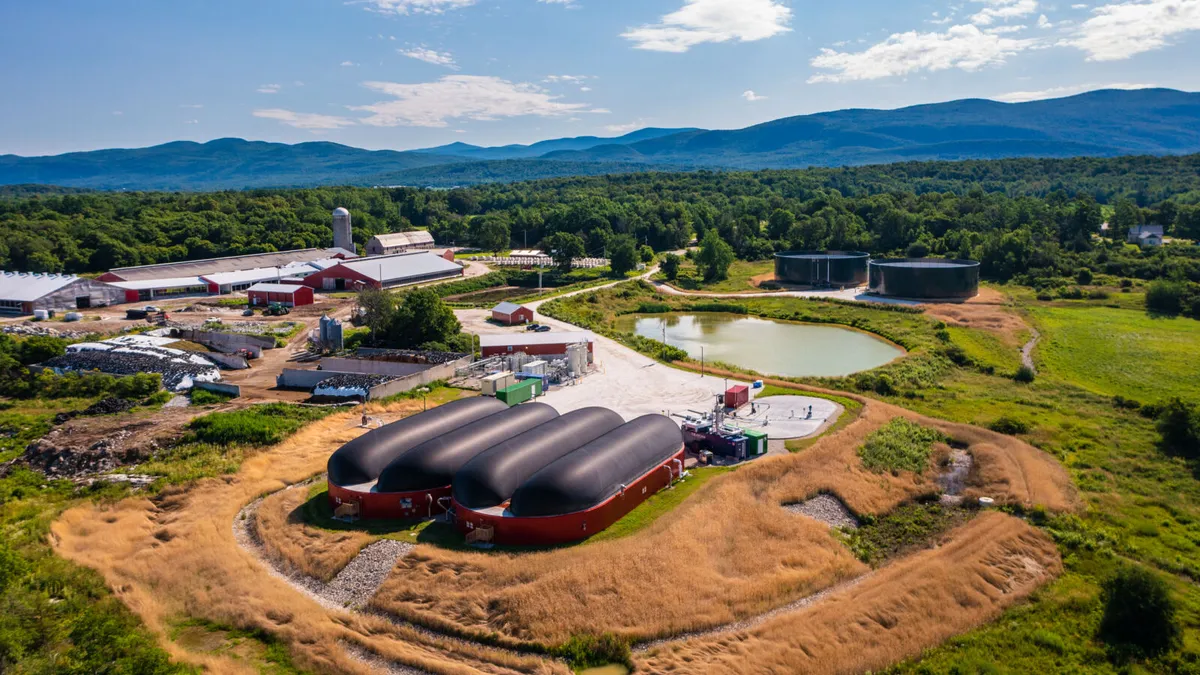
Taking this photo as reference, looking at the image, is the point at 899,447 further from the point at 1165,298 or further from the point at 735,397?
the point at 1165,298

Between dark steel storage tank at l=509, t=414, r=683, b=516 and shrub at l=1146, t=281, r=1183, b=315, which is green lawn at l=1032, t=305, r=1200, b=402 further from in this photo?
dark steel storage tank at l=509, t=414, r=683, b=516

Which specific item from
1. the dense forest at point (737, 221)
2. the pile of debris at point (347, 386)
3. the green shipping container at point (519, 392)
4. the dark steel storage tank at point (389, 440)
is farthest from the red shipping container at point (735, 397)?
the dense forest at point (737, 221)

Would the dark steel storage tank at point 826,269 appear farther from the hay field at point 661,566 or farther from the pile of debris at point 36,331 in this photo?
the pile of debris at point 36,331

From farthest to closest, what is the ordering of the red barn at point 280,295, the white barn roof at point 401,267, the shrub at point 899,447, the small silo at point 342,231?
the small silo at point 342,231, the white barn roof at point 401,267, the red barn at point 280,295, the shrub at point 899,447

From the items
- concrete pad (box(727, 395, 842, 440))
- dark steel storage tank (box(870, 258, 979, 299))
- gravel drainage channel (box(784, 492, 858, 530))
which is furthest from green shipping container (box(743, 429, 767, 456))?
dark steel storage tank (box(870, 258, 979, 299))

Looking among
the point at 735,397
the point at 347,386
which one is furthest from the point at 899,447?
the point at 347,386

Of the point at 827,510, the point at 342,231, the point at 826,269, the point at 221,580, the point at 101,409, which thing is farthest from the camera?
the point at 342,231

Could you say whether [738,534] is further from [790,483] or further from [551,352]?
[551,352]
